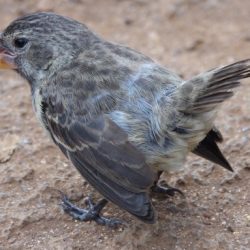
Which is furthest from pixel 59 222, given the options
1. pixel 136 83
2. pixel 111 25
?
pixel 111 25

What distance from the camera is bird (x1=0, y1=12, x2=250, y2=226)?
5070mm

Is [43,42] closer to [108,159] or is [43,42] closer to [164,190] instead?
[108,159]

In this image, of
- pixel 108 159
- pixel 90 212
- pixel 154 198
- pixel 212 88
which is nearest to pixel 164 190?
pixel 154 198

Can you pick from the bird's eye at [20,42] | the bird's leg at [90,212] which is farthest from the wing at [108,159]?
the bird's eye at [20,42]

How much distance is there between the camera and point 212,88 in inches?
199

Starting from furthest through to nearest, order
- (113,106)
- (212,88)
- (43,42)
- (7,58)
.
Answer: (7,58)
(43,42)
(113,106)
(212,88)

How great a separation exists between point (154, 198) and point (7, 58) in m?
1.75

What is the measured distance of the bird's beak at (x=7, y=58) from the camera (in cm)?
608

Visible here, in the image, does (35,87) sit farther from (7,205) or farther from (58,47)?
(7,205)

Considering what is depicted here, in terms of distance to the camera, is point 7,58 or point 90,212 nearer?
point 90,212

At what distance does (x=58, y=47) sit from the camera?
5883mm

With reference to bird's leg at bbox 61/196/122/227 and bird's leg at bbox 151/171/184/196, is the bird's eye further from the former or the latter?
bird's leg at bbox 151/171/184/196

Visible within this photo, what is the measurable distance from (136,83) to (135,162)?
2.37 ft

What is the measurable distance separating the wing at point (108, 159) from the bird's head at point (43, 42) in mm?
494
